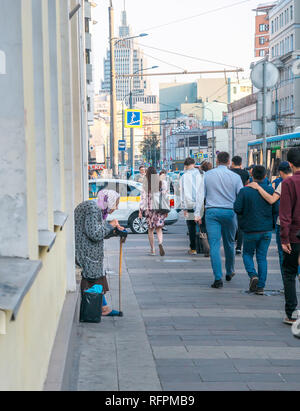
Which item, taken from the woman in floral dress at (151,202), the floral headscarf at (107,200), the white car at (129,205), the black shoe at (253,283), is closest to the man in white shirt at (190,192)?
the woman in floral dress at (151,202)

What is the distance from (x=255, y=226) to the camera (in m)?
10.2

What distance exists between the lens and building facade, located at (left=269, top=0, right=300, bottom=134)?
86562 millimetres

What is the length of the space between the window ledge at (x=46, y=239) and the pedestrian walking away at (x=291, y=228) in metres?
3.31

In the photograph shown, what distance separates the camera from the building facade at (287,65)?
284 ft

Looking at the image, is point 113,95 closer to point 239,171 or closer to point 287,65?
A: point 239,171

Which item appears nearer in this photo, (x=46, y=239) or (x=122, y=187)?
(x=46, y=239)

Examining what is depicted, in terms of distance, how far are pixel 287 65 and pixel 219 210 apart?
8184cm

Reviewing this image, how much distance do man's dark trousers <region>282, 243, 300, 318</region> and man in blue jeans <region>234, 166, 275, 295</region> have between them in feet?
6.07

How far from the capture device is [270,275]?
1220 centimetres

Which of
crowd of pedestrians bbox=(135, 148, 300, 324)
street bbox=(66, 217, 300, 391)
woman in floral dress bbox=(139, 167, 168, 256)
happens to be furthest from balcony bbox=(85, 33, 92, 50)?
street bbox=(66, 217, 300, 391)

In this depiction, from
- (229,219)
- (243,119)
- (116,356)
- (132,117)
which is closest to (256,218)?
(229,219)
